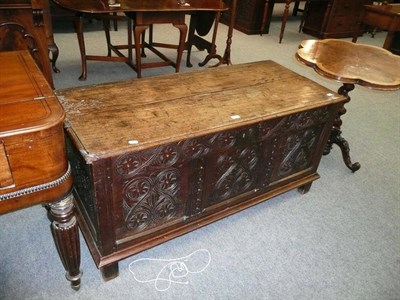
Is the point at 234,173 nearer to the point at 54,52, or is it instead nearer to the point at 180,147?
the point at 180,147

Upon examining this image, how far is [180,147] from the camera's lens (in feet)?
4.28

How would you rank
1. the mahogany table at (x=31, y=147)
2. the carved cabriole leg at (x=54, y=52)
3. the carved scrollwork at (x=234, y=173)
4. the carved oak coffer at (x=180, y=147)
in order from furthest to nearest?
1. the carved cabriole leg at (x=54, y=52)
2. the carved scrollwork at (x=234, y=173)
3. the carved oak coffer at (x=180, y=147)
4. the mahogany table at (x=31, y=147)

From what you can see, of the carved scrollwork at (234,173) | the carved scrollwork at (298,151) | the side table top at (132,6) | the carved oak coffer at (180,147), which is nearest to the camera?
the carved oak coffer at (180,147)

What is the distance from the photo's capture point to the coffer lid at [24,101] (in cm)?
84

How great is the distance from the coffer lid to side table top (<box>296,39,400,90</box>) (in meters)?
1.54

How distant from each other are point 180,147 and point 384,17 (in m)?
3.47

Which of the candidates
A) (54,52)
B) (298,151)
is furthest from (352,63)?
(54,52)

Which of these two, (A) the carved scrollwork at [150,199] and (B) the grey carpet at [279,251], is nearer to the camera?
(A) the carved scrollwork at [150,199]

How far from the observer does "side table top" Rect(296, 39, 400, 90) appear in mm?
1854

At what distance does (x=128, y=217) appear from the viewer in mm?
1364

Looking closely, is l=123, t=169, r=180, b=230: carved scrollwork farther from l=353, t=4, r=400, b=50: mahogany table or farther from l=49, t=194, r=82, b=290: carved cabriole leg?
l=353, t=4, r=400, b=50: mahogany table

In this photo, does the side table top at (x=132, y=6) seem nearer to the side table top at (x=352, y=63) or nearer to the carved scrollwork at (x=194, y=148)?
the side table top at (x=352, y=63)

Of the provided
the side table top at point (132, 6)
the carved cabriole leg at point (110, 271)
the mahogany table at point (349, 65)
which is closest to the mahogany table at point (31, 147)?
the carved cabriole leg at point (110, 271)

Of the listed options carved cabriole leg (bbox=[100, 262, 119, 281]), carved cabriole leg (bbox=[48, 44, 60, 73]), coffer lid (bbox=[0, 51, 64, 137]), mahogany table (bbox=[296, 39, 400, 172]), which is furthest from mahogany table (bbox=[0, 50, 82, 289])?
carved cabriole leg (bbox=[48, 44, 60, 73])
